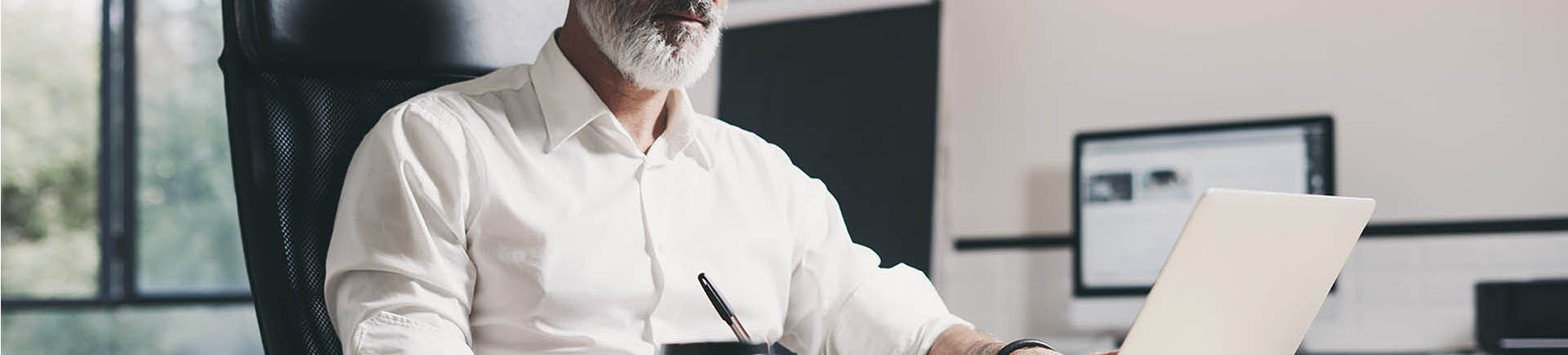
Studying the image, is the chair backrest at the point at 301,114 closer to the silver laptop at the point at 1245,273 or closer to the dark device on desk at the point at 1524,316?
the silver laptop at the point at 1245,273

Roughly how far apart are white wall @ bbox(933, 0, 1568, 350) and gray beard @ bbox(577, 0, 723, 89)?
2.13 metres

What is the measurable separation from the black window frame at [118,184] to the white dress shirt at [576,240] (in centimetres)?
355

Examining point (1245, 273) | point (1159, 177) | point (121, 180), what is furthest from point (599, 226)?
point (121, 180)

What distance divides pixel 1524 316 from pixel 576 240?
2081 millimetres

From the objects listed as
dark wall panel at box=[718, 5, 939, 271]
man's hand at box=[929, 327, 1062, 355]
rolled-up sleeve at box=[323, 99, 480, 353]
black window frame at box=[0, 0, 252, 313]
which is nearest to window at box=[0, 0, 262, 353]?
black window frame at box=[0, 0, 252, 313]

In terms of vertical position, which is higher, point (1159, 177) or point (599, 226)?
point (599, 226)

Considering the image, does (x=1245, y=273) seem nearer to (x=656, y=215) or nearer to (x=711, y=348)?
(x=711, y=348)

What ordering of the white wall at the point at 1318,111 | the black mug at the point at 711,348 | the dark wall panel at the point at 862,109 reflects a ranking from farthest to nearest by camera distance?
the dark wall panel at the point at 862,109 → the white wall at the point at 1318,111 → the black mug at the point at 711,348

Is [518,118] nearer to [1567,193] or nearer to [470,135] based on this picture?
[470,135]

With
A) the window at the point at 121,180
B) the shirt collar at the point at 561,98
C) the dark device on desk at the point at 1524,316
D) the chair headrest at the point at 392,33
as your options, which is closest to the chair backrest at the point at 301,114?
the chair headrest at the point at 392,33

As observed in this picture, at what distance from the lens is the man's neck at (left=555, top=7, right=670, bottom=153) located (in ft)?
4.85

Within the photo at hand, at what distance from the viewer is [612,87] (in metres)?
1.48

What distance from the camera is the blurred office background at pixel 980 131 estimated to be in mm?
3082

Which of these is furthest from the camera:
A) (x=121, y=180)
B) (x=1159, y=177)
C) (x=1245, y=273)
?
(x=121, y=180)
